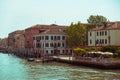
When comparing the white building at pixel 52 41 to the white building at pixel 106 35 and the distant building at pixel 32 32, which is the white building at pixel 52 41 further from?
the white building at pixel 106 35

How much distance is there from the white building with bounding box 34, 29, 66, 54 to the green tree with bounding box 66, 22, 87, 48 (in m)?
4.36

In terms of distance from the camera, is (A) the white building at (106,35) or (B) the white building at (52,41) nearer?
(A) the white building at (106,35)

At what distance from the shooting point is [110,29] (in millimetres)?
71500

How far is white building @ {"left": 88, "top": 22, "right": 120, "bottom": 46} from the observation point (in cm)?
7095

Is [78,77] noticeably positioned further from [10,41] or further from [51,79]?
[10,41]

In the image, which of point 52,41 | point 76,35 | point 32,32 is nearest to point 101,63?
point 76,35

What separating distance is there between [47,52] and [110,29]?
80.7ft

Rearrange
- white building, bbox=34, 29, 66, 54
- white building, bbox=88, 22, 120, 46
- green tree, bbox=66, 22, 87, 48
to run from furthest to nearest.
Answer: white building, bbox=34, 29, 66, 54 < green tree, bbox=66, 22, 87, 48 < white building, bbox=88, 22, 120, 46

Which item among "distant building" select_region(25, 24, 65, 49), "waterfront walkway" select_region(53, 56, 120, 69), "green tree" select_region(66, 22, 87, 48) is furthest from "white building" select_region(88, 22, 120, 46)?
"distant building" select_region(25, 24, 65, 49)

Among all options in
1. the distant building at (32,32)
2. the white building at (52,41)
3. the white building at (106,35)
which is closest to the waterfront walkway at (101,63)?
Answer: the white building at (106,35)

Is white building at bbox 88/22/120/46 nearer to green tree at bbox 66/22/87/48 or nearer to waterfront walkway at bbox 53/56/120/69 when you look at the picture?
green tree at bbox 66/22/87/48

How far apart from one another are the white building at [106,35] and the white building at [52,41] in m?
14.2

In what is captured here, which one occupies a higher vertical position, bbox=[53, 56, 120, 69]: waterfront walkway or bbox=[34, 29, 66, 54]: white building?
bbox=[34, 29, 66, 54]: white building

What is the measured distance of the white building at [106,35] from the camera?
233ft
